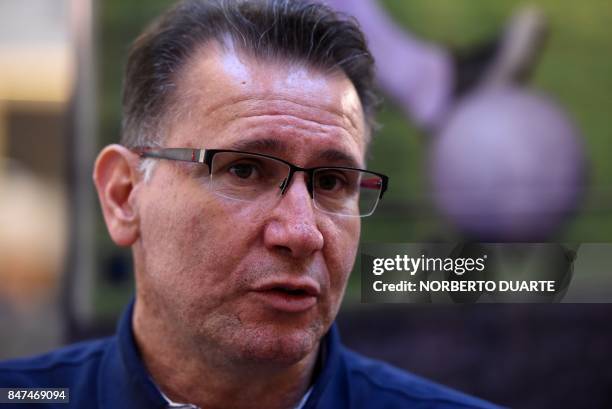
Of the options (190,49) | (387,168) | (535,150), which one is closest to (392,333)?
(387,168)

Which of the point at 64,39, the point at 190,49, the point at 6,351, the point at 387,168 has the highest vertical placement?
the point at 190,49

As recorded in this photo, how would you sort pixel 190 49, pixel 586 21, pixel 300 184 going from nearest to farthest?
pixel 300 184
pixel 190 49
pixel 586 21

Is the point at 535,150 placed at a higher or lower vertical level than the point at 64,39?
lower

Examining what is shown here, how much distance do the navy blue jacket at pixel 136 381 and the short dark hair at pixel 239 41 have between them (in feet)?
1.91

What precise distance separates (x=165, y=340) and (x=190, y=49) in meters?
0.75

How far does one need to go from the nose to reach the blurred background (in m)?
1.71

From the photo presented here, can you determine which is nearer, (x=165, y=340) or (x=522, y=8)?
(x=165, y=340)

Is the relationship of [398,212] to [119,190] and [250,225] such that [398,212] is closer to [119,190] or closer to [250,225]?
[119,190]

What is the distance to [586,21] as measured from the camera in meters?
3.70

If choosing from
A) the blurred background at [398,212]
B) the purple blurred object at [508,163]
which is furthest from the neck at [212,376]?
the purple blurred object at [508,163]

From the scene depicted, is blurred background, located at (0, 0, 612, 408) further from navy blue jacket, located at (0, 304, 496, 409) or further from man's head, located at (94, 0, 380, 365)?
man's head, located at (94, 0, 380, 365)

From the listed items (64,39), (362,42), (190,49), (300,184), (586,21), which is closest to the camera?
(300,184)

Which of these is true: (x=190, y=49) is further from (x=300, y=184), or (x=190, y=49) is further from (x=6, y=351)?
(x=6, y=351)

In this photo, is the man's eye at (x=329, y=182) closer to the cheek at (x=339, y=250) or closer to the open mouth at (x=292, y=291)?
the cheek at (x=339, y=250)
